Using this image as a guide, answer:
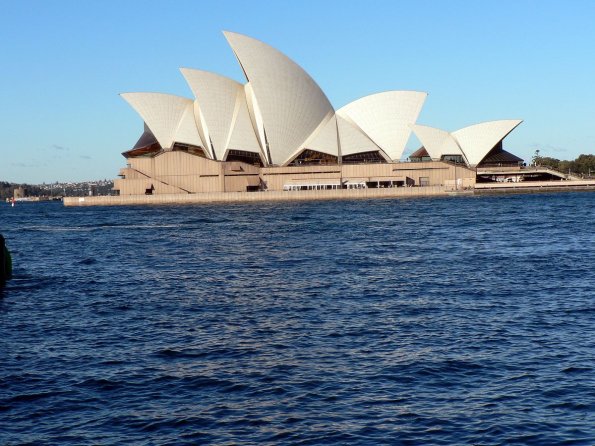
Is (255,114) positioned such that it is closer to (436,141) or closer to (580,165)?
(436,141)

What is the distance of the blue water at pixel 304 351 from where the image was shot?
10086 mm

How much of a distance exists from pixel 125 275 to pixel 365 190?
7651cm

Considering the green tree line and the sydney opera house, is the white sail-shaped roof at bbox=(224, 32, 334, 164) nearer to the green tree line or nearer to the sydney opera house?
the sydney opera house

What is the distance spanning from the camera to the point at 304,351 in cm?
1390

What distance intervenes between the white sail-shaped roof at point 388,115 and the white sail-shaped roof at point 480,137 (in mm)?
7680

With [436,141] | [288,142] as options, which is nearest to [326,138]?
[288,142]

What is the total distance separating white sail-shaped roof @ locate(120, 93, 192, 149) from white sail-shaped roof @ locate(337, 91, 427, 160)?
22.0 m

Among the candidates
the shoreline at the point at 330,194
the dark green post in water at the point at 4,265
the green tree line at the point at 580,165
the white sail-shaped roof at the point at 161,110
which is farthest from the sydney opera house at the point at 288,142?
the dark green post in water at the point at 4,265

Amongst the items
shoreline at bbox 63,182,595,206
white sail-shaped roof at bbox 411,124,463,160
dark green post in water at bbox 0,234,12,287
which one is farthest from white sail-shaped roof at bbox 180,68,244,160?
dark green post in water at bbox 0,234,12,287

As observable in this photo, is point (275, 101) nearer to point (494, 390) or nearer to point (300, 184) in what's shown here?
point (300, 184)

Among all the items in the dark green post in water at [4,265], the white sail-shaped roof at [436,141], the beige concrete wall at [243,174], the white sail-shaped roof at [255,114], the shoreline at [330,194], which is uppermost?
the white sail-shaped roof at [255,114]

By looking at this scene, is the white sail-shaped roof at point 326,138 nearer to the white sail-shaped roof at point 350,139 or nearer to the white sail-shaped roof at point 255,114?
the white sail-shaped roof at point 350,139

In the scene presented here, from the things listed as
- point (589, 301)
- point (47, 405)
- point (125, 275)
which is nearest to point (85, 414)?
point (47, 405)

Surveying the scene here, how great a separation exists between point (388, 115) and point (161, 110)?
3000 cm
